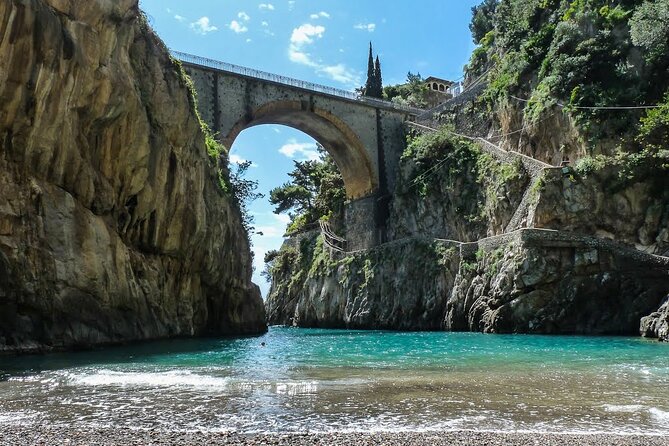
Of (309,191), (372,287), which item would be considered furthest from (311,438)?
(309,191)

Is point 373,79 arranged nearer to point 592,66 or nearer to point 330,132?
point 330,132

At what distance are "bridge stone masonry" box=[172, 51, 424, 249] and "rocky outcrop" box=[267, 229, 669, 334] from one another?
279 inches

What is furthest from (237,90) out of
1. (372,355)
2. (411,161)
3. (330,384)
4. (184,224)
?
(330,384)

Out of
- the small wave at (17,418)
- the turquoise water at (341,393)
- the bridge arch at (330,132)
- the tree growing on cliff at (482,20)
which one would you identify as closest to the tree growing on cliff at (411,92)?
the tree growing on cliff at (482,20)

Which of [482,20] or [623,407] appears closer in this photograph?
[623,407]

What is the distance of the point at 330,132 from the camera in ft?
175

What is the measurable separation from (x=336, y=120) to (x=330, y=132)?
1852 mm

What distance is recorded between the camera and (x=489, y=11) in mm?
76688

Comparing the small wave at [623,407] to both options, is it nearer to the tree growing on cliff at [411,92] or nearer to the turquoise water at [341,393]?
the turquoise water at [341,393]

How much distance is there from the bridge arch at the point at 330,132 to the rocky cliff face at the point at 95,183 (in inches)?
678

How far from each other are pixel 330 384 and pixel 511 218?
95.4 ft

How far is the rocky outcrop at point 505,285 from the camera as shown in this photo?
2947 centimetres

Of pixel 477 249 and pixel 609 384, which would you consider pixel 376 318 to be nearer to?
pixel 477 249

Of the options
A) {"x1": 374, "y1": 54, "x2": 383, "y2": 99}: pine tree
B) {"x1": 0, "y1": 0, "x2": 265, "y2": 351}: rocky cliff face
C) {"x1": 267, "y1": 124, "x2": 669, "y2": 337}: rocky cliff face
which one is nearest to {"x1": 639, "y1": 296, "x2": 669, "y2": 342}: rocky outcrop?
{"x1": 267, "y1": 124, "x2": 669, "y2": 337}: rocky cliff face
